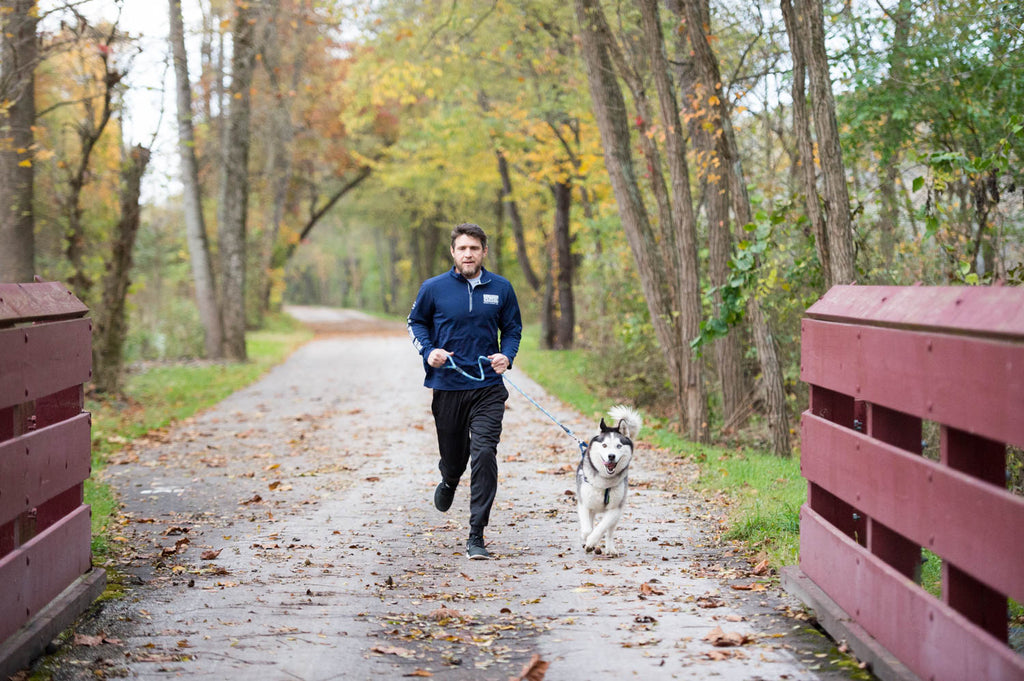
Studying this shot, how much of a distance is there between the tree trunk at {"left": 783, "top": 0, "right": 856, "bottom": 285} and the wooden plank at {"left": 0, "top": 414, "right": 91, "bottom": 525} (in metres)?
5.93

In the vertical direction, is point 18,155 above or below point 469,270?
above

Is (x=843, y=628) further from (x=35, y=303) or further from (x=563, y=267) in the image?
(x=563, y=267)

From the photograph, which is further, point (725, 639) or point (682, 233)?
point (682, 233)

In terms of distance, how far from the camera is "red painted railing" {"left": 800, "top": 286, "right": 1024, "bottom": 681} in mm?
3416

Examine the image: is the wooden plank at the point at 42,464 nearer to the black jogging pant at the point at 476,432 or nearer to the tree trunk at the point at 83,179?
the black jogging pant at the point at 476,432

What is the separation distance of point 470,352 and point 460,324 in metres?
0.21

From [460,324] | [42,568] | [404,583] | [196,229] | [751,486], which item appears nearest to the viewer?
[42,568]

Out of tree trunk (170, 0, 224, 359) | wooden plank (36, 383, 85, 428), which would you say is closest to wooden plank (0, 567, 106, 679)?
wooden plank (36, 383, 85, 428)

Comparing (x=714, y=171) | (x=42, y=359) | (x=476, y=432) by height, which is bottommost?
(x=476, y=432)

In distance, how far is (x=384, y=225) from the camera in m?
53.2

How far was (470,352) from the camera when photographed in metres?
7.21

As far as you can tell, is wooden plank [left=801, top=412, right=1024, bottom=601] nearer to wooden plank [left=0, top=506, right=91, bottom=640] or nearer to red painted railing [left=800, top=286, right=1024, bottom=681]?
red painted railing [left=800, top=286, right=1024, bottom=681]

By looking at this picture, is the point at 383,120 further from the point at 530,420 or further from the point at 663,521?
the point at 663,521

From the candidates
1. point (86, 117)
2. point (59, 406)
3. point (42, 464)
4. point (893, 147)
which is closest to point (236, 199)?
point (86, 117)
